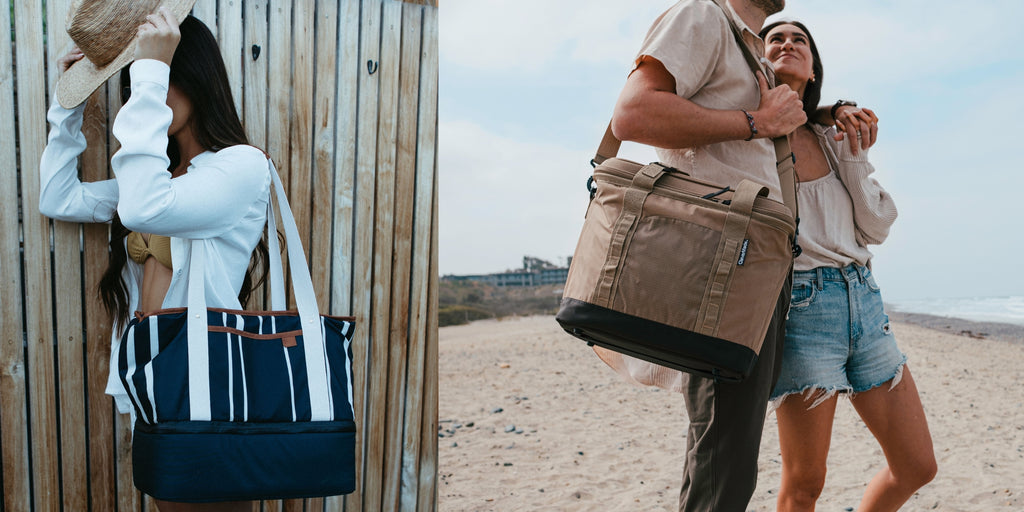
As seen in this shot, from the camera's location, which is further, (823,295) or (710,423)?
(823,295)

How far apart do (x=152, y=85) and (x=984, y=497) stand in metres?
4.68

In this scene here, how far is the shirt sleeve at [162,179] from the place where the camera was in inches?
56.5

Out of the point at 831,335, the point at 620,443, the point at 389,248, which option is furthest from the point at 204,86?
the point at 620,443

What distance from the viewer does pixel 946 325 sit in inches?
779

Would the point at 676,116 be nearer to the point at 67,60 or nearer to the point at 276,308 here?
the point at 276,308

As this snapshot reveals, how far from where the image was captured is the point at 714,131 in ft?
5.32

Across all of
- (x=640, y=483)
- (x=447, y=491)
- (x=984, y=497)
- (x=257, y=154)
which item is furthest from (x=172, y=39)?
(x=984, y=497)

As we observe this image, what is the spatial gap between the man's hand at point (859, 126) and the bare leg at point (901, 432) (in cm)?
71

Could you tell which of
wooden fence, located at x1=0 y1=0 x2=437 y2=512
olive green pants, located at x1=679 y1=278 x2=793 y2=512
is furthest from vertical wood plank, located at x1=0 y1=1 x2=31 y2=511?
olive green pants, located at x1=679 y1=278 x2=793 y2=512

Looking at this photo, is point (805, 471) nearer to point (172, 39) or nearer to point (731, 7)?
point (731, 7)

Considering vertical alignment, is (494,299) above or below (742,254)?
below

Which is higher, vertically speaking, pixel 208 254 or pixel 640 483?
pixel 208 254

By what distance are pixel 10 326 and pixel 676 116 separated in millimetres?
2083

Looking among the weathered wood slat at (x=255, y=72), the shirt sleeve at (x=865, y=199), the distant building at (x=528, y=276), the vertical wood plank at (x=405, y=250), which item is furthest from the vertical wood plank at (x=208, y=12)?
the distant building at (x=528, y=276)
